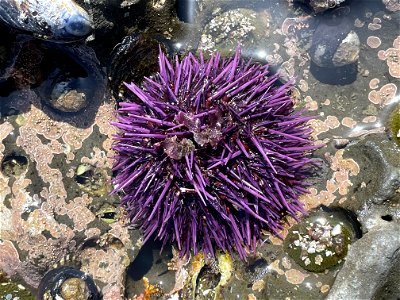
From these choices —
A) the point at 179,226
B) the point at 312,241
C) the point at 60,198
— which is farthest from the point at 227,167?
the point at 60,198

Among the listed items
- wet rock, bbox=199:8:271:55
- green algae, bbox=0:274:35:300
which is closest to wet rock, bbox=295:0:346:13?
wet rock, bbox=199:8:271:55

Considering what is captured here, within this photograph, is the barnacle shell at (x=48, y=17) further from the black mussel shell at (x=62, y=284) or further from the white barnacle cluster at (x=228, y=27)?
the black mussel shell at (x=62, y=284)

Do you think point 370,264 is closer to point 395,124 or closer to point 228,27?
point 395,124

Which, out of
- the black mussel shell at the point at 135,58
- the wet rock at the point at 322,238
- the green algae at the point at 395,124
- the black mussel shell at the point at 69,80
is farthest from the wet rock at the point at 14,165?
the green algae at the point at 395,124

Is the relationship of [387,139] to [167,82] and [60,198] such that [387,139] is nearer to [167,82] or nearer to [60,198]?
[167,82]

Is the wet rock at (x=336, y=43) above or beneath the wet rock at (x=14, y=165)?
above

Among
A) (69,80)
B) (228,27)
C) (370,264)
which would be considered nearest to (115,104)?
(69,80)
